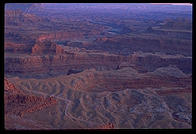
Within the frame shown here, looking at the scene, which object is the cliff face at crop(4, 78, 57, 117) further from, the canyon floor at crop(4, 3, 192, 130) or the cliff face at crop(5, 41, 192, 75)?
the cliff face at crop(5, 41, 192, 75)

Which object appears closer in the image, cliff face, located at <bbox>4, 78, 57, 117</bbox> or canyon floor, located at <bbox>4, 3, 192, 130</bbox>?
cliff face, located at <bbox>4, 78, 57, 117</bbox>

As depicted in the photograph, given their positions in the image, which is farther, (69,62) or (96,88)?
(69,62)

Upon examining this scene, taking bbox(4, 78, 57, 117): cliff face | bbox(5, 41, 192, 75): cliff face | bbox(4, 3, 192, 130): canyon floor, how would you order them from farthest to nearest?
1. bbox(5, 41, 192, 75): cliff face
2. bbox(4, 3, 192, 130): canyon floor
3. bbox(4, 78, 57, 117): cliff face

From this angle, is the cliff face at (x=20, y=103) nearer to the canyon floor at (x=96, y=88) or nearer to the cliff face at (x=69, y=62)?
the canyon floor at (x=96, y=88)

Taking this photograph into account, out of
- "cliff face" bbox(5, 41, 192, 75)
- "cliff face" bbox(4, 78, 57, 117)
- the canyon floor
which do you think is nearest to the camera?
"cliff face" bbox(4, 78, 57, 117)

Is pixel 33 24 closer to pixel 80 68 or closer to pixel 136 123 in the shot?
pixel 80 68

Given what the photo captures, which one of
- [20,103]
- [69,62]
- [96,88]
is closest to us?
[20,103]

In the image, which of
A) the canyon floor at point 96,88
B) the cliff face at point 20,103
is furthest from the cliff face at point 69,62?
the cliff face at point 20,103

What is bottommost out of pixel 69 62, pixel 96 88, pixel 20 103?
pixel 69 62

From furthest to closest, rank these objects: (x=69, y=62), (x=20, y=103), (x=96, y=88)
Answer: (x=69, y=62)
(x=96, y=88)
(x=20, y=103)

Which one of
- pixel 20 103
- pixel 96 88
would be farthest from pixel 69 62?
pixel 20 103

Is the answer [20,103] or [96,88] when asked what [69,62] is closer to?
[96,88]

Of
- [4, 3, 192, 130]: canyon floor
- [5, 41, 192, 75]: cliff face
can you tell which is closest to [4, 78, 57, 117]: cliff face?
[4, 3, 192, 130]: canyon floor
